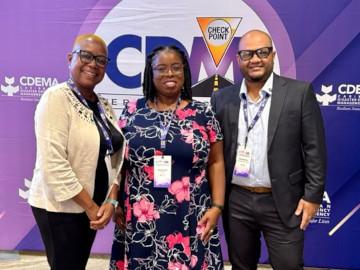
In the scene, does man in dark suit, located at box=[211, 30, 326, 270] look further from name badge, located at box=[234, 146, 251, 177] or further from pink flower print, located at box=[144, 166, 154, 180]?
pink flower print, located at box=[144, 166, 154, 180]

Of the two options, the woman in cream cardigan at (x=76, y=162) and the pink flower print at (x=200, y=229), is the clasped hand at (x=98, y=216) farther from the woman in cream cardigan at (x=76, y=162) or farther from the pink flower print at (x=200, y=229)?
the pink flower print at (x=200, y=229)

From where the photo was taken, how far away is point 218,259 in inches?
71.2

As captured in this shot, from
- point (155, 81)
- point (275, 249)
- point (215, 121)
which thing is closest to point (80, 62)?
point (155, 81)

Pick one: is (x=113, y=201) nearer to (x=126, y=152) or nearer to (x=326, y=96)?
(x=126, y=152)

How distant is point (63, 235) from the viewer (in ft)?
5.61

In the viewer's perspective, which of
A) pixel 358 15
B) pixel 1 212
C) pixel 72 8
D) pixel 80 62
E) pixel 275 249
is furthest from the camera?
pixel 1 212

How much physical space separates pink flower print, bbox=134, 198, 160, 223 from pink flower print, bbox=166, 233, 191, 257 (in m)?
0.10

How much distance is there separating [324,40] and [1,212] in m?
A: 2.70

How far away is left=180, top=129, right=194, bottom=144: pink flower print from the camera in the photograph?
1684mm

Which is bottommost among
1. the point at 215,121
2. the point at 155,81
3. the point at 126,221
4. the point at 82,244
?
the point at 82,244

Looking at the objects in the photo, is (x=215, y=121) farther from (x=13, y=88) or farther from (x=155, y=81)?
(x=13, y=88)

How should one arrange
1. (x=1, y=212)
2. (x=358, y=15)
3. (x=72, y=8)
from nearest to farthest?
(x=358, y=15) → (x=72, y=8) → (x=1, y=212)

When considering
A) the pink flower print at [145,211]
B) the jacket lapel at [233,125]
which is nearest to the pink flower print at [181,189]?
the pink flower print at [145,211]

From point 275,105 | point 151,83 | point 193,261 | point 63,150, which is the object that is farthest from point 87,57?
point 193,261
